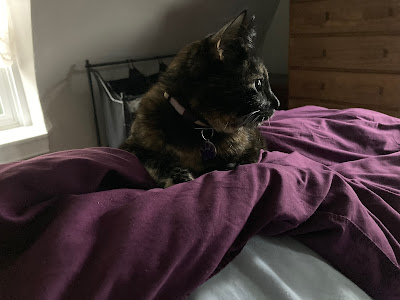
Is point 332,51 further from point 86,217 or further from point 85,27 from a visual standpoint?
point 86,217

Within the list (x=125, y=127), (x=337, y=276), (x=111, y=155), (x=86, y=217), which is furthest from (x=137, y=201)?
(x=125, y=127)

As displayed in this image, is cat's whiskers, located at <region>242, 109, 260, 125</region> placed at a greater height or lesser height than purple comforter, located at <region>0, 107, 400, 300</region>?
greater

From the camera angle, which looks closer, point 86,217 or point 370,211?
point 86,217

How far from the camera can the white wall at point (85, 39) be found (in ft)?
5.42

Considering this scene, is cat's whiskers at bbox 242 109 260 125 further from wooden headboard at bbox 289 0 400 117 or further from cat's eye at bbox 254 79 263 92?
wooden headboard at bbox 289 0 400 117

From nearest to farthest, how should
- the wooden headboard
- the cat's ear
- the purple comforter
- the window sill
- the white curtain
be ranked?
1. the purple comforter
2. the cat's ear
3. the white curtain
4. the window sill
5. the wooden headboard

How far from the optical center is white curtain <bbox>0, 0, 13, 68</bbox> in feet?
5.39

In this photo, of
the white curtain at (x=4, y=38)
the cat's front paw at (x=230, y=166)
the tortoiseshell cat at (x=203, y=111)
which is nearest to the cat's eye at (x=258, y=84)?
the tortoiseshell cat at (x=203, y=111)

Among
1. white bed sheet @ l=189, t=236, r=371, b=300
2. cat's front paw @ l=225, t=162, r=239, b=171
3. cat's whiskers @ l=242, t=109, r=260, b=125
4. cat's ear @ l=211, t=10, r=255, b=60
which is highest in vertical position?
cat's ear @ l=211, t=10, r=255, b=60

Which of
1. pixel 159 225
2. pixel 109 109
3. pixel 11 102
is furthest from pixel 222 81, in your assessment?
pixel 11 102

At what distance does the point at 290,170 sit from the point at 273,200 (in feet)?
0.45

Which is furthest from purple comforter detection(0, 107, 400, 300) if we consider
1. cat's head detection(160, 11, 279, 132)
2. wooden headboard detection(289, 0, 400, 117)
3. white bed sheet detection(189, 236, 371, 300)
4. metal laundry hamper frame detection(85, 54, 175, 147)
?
wooden headboard detection(289, 0, 400, 117)

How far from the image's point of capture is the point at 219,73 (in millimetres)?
896

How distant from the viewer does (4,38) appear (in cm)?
167
